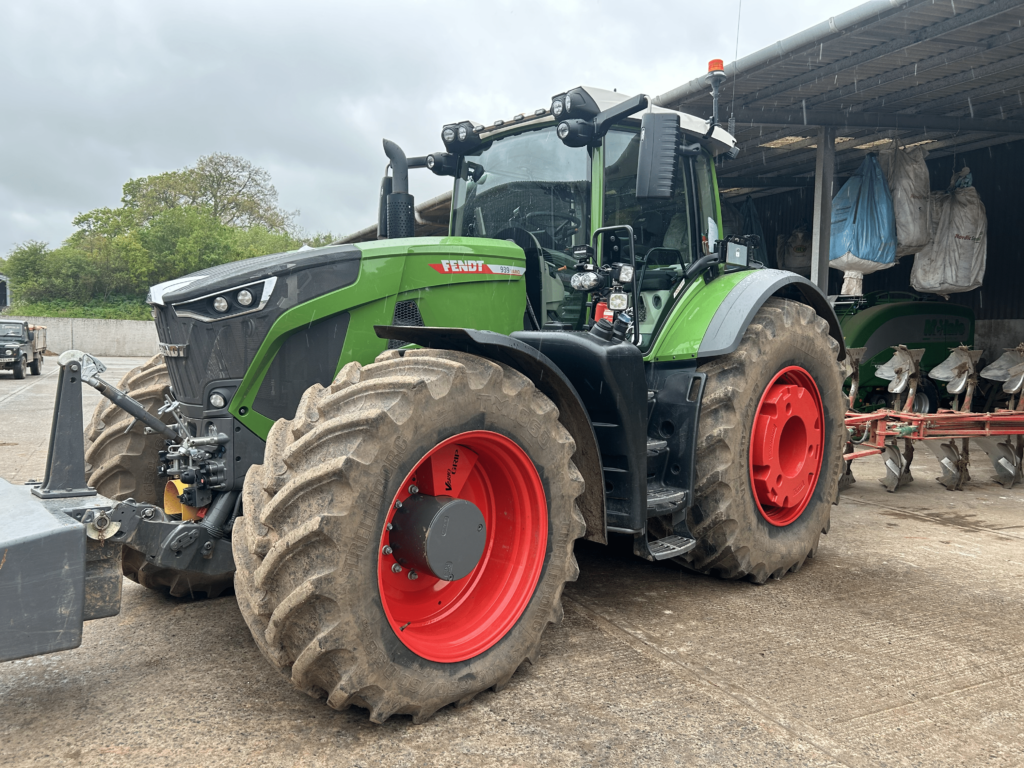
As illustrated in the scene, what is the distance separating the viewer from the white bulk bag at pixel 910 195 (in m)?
8.66

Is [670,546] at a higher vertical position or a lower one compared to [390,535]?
lower

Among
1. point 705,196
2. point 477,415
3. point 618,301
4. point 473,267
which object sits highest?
point 705,196

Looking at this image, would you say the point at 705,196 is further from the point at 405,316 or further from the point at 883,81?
the point at 883,81

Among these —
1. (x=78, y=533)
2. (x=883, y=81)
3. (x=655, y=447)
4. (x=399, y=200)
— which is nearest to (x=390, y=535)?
(x=78, y=533)

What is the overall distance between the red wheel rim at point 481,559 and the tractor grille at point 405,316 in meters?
0.68

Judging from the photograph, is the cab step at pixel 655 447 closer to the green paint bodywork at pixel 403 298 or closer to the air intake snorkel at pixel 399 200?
the green paint bodywork at pixel 403 298

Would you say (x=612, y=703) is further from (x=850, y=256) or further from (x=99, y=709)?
(x=850, y=256)

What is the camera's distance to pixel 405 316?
330 centimetres

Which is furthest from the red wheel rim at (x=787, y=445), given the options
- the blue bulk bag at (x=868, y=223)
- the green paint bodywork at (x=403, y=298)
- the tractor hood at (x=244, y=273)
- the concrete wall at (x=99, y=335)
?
the concrete wall at (x=99, y=335)

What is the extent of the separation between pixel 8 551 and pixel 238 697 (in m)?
0.92

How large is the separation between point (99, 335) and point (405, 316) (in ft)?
132

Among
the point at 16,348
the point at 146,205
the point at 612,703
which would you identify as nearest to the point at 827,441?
the point at 612,703

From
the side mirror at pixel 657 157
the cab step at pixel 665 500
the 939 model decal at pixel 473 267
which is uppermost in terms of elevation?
the side mirror at pixel 657 157

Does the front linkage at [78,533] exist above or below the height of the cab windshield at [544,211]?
below
